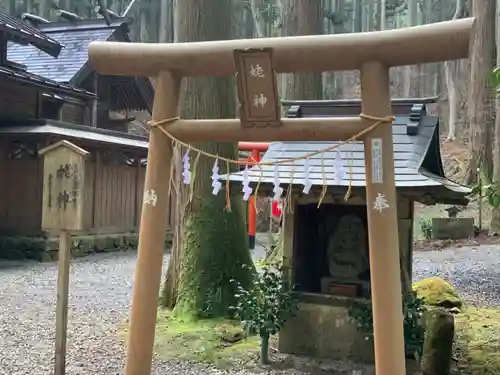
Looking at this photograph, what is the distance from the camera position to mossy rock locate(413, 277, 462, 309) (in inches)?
276

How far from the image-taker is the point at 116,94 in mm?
17828

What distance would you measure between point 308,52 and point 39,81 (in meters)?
10.7

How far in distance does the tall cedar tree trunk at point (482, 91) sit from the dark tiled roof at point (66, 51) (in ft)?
33.3

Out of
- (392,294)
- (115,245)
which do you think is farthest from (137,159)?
(392,294)

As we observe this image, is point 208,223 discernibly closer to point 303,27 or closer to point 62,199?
point 62,199

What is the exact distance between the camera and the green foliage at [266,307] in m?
4.93

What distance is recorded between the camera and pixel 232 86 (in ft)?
22.6

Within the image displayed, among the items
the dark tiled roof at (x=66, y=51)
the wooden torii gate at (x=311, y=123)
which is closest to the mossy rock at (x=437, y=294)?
the wooden torii gate at (x=311, y=123)

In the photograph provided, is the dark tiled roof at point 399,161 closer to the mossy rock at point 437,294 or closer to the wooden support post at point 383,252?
the wooden support post at point 383,252

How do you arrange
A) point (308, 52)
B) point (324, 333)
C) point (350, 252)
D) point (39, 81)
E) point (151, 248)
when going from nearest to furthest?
point (308, 52) < point (151, 248) < point (324, 333) < point (350, 252) < point (39, 81)

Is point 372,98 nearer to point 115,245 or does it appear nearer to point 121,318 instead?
point 121,318

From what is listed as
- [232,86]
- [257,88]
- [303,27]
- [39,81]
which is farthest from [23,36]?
[257,88]

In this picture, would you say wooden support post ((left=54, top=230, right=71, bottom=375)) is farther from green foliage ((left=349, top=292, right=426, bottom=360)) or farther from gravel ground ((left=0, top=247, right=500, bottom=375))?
green foliage ((left=349, top=292, right=426, bottom=360))

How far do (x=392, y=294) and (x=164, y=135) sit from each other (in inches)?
70.2
